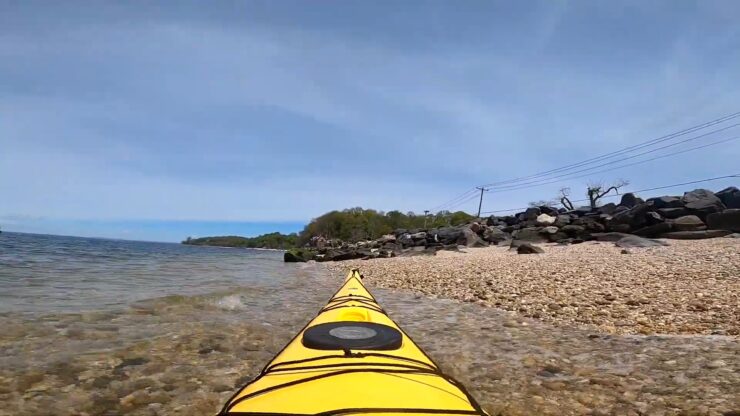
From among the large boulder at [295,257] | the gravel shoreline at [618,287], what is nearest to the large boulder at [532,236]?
the gravel shoreline at [618,287]

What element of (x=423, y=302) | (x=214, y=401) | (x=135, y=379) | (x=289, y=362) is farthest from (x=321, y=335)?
(x=423, y=302)

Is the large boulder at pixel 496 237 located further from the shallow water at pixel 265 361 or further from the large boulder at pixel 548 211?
the shallow water at pixel 265 361

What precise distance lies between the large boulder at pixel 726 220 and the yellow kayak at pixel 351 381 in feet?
65.1

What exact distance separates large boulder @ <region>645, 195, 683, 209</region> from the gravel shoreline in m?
8.38

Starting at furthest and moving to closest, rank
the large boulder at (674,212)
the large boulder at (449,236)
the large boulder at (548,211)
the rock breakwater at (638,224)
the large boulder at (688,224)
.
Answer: the large boulder at (548,211), the large boulder at (449,236), the large boulder at (674,212), the large boulder at (688,224), the rock breakwater at (638,224)

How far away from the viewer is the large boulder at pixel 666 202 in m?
22.1

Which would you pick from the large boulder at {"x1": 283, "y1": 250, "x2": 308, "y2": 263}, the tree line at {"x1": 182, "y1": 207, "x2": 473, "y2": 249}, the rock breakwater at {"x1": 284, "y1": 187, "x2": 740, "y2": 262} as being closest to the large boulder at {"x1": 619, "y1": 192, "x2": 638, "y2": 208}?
the rock breakwater at {"x1": 284, "y1": 187, "x2": 740, "y2": 262}

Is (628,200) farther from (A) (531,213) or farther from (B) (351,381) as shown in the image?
(B) (351,381)

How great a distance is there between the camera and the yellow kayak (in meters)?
1.94

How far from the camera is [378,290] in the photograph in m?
11.7

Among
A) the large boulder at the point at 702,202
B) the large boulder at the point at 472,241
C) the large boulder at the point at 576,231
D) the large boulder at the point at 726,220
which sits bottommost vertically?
the large boulder at the point at 472,241

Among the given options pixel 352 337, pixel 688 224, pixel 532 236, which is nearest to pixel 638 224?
pixel 688 224

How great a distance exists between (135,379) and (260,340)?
184 cm

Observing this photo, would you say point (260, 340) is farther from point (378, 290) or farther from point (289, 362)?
point (378, 290)
